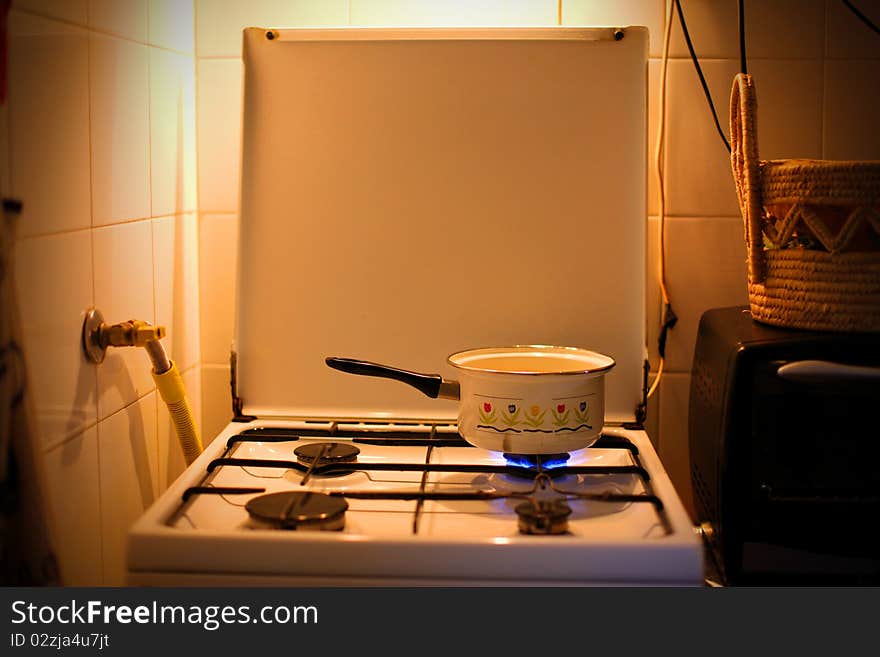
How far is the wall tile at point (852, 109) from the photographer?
1.36m

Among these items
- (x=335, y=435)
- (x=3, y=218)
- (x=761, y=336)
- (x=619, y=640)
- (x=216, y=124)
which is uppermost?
(x=216, y=124)

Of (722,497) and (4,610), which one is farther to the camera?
(722,497)

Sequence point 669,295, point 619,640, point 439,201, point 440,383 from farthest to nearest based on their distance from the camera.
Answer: point 669,295
point 439,201
point 440,383
point 619,640

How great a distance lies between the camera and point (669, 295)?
141 centimetres

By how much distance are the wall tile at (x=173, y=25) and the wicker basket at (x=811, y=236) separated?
2.28 feet

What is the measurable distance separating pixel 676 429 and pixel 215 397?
25.6 inches

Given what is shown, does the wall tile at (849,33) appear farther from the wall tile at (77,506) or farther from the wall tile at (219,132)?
the wall tile at (77,506)

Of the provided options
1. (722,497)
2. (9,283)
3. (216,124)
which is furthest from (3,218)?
(722,497)

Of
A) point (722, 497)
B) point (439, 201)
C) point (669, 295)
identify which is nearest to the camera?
point (722, 497)

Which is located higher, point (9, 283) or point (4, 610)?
point (9, 283)

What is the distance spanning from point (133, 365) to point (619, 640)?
25.8 inches

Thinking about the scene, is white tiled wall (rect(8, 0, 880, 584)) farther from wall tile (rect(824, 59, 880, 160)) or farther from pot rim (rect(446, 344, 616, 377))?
pot rim (rect(446, 344, 616, 377))

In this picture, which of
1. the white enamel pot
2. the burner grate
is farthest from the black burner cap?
the white enamel pot

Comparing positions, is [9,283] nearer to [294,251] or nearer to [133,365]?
[133,365]
